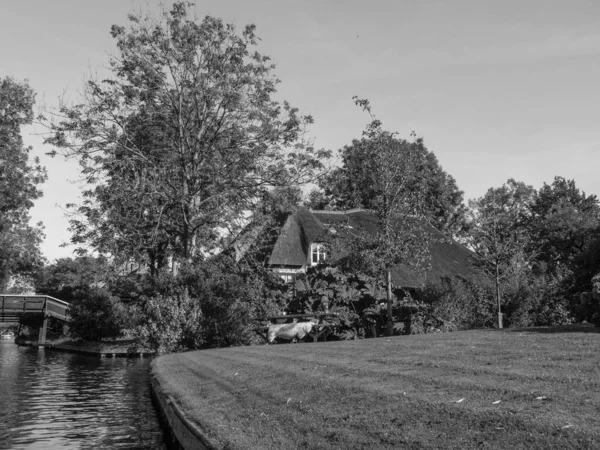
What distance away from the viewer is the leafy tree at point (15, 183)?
48844 millimetres

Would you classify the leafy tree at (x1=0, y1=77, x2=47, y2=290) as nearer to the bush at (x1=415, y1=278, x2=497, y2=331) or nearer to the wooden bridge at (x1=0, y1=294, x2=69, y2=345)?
the wooden bridge at (x1=0, y1=294, x2=69, y2=345)

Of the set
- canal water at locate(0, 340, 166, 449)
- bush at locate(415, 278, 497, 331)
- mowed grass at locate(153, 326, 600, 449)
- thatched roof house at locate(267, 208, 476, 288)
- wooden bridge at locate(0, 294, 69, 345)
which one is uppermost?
thatched roof house at locate(267, 208, 476, 288)

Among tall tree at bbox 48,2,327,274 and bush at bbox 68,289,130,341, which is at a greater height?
tall tree at bbox 48,2,327,274

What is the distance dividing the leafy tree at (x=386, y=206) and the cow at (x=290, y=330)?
335 cm

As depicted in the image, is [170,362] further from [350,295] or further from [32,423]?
[350,295]

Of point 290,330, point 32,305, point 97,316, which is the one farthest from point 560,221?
point 32,305

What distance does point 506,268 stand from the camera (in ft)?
111

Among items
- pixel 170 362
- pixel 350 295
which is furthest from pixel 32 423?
pixel 350 295

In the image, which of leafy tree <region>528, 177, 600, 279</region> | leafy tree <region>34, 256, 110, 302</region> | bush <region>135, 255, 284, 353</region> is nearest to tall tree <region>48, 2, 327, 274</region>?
bush <region>135, 255, 284, 353</region>

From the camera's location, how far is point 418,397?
30.7ft

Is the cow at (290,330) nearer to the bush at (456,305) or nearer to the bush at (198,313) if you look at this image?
the bush at (198,313)

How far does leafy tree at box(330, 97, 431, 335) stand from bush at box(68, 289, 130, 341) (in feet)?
81.5

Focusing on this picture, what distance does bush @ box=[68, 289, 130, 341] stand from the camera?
4856 centimetres

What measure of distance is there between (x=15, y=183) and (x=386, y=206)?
33634mm
